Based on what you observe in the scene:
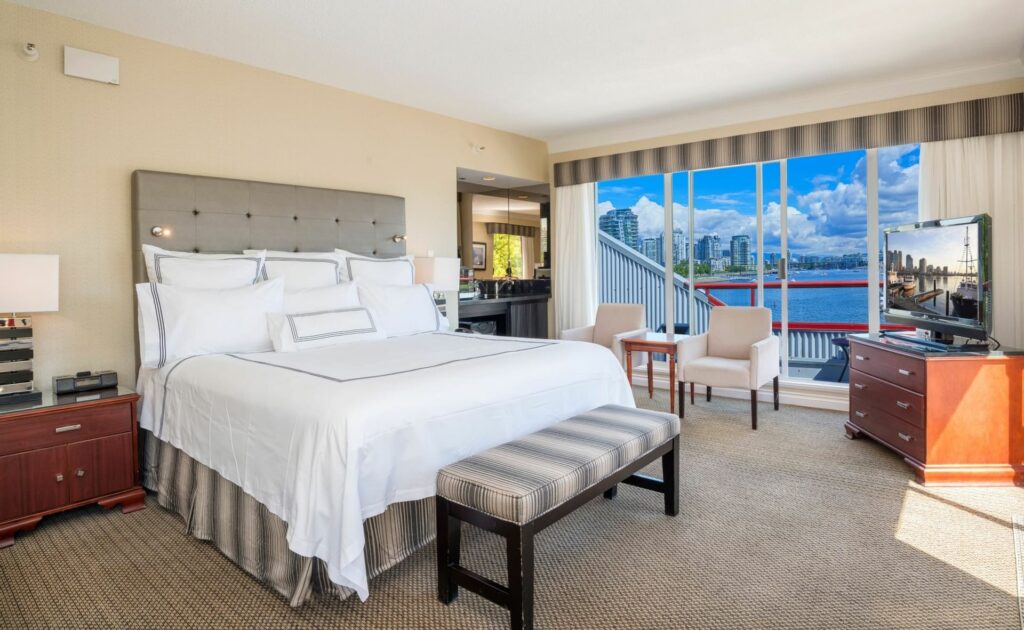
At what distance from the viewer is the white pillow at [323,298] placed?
11.1 ft

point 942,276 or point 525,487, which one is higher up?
point 942,276

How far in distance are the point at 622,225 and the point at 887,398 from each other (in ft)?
12.0

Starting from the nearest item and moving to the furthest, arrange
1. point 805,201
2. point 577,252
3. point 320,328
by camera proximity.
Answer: point 320,328 < point 805,201 < point 577,252

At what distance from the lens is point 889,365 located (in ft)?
11.2

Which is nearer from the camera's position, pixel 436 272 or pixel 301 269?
pixel 301 269

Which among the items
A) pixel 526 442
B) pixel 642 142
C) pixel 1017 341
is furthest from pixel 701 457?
pixel 642 142

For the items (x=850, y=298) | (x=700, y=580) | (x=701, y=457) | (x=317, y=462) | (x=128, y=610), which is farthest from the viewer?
(x=850, y=298)

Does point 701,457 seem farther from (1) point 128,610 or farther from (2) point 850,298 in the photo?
(2) point 850,298

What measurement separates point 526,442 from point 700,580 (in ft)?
2.68

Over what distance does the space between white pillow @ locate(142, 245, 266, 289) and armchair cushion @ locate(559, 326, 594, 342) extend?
2.72m

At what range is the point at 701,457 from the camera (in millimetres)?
3510

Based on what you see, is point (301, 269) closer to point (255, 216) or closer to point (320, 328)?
point (255, 216)

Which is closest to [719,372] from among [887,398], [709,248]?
[887,398]

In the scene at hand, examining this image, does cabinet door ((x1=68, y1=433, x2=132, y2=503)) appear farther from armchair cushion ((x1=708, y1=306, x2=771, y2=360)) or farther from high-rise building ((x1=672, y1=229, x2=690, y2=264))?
high-rise building ((x1=672, y1=229, x2=690, y2=264))
